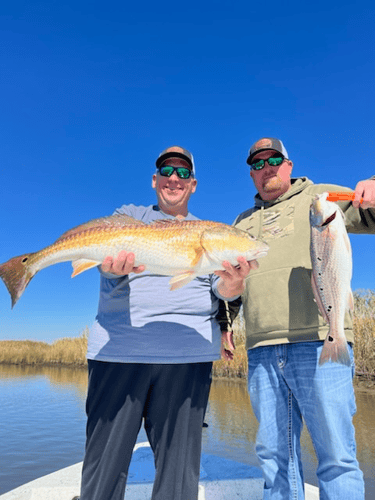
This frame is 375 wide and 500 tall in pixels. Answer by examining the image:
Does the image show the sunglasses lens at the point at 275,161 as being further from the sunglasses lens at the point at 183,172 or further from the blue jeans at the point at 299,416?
the blue jeans at the point at 299,416

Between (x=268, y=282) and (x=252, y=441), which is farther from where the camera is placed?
(x=252, y=441)

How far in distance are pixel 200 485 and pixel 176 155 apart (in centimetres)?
421

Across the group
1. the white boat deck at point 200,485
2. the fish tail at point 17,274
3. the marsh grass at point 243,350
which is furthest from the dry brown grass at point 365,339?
the fish tail at point 17,274

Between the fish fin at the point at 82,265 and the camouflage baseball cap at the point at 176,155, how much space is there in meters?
1.20

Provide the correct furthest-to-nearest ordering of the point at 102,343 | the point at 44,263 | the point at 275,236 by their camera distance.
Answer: the point at 275,236
the point at 44,263
the point at 102,343

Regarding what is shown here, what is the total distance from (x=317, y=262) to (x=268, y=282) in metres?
0.62

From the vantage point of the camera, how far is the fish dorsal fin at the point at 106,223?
126 inches

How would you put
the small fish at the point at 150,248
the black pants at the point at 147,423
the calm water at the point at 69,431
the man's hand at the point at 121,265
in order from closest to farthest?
the black pants at the point at 147,423, the man's hand at the point at 121,265, the small fish at the point at 150,248, the calm water at the point at 69,431

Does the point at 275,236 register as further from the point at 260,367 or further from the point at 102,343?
the point at 102,343

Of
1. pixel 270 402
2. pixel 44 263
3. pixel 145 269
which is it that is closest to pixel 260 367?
pixel 270 402

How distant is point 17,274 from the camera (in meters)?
3.15

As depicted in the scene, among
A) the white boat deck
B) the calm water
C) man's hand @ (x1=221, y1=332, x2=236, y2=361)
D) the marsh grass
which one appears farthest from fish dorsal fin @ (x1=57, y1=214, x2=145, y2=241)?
the marsh grass

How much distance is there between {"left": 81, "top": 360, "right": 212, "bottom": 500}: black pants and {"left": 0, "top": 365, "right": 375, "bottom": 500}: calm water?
245 inches

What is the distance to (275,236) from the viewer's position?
3738 millimetres
